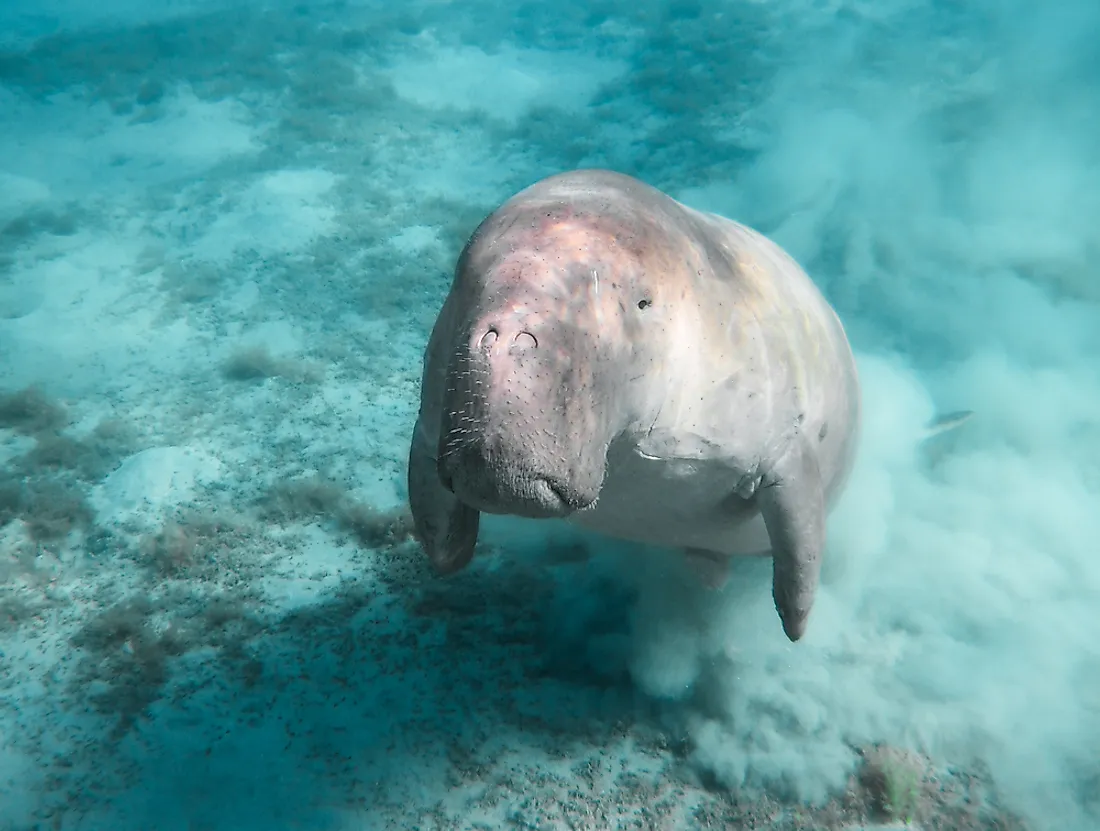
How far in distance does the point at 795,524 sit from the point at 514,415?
1.59 m

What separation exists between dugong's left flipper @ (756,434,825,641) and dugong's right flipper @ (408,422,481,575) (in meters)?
1.11

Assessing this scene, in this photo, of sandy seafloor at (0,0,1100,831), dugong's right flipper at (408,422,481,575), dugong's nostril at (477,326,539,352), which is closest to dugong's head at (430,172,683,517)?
dugong's nostril at (477,326,539,352)

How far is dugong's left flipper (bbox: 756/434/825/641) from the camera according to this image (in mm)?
2848

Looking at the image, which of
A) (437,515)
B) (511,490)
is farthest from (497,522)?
(511,490)

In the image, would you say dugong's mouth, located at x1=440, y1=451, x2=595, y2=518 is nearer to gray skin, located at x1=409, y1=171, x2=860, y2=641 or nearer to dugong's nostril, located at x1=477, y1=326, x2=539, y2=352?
gray skin, located at x1=409, y1=171, x2=860, y2=641

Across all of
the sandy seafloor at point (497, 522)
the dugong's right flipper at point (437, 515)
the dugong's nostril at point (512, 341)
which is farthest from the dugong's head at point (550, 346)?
the sandy seafloor at point (497, 522)

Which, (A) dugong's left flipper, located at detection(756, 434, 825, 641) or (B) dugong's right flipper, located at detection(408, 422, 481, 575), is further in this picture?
(B) dugong's right flipper, located at detection(408, 422, 481, 575)

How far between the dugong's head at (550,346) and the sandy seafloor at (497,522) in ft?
5.91

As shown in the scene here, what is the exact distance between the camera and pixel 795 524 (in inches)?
113

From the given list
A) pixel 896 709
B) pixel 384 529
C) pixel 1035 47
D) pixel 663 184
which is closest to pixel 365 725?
pixel 384 529

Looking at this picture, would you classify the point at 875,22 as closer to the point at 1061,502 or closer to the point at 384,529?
the point at 1061,502

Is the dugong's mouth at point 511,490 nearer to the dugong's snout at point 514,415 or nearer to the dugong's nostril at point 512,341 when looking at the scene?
the dugong's snout at point 514,415

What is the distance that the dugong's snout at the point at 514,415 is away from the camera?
5.50 feet

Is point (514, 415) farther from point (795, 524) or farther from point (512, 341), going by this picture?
point (795, 524)
